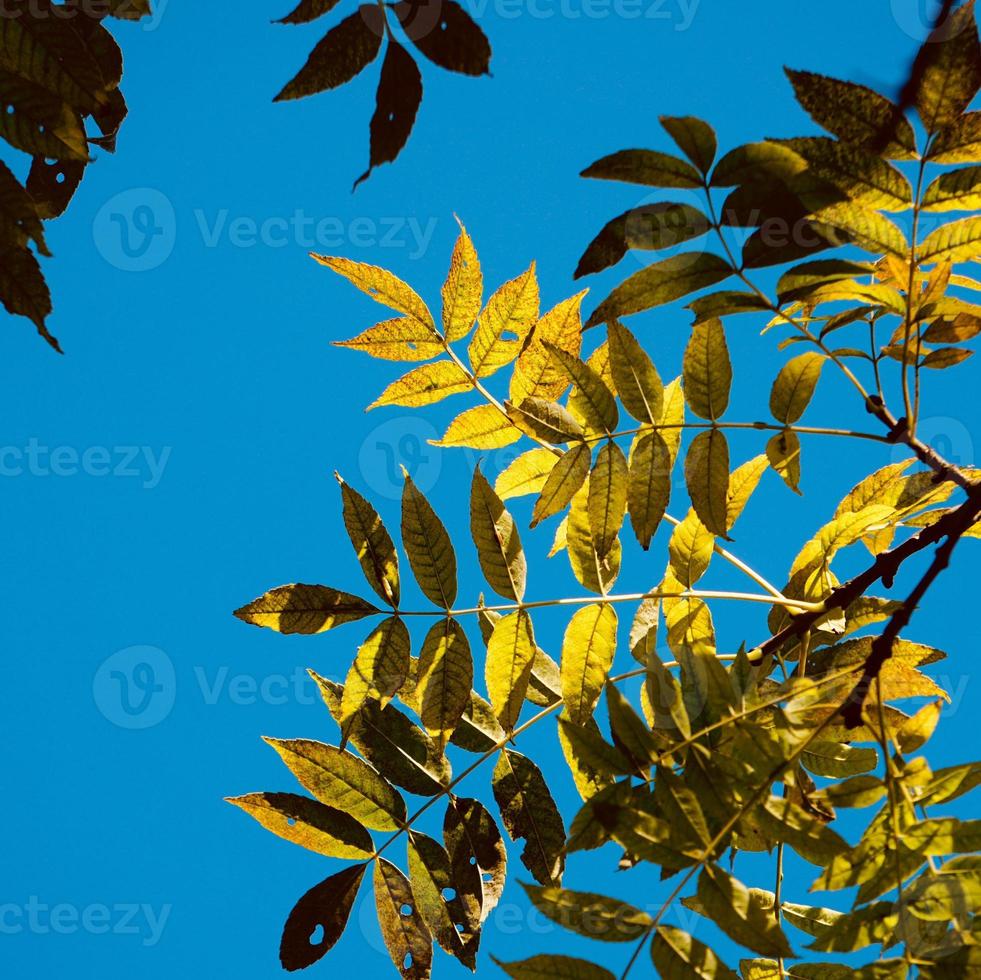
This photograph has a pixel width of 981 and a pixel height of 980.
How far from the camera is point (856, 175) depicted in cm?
138

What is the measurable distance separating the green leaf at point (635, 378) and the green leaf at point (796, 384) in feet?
0.67

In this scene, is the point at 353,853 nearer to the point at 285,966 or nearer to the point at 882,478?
the point at 285,966

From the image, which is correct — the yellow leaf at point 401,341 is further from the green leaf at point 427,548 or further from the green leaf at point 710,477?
the green leaf at point 710,477

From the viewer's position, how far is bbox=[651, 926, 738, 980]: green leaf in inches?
50.6

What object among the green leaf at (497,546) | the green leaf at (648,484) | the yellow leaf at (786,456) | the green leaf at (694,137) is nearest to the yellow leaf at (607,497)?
the green leaf at (648,484)

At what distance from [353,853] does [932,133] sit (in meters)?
1.35

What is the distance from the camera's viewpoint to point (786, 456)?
176 cm

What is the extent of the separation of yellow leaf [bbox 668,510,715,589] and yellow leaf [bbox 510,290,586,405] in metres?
0.33

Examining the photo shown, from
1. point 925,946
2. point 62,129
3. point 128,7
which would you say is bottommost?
point 925,946

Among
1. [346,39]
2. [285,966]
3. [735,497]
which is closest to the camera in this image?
[346,39]

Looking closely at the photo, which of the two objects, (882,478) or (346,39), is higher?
(346,39)

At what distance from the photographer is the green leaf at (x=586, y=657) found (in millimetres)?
1635

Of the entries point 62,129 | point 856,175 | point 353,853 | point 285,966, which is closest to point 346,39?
point 62,129

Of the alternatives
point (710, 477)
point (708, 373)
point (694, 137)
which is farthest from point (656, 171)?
point (710, 477)
